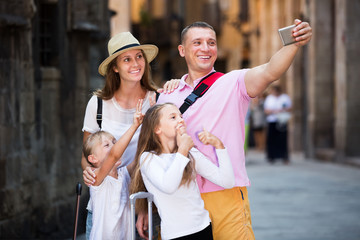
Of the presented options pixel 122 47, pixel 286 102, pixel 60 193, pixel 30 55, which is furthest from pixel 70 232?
pixel 286 102

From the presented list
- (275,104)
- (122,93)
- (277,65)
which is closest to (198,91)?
(277,65)

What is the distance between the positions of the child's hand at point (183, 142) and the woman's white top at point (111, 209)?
25.3 inches

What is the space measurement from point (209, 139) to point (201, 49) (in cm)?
69

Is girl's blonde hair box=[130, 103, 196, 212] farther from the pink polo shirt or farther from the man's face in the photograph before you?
the man's face

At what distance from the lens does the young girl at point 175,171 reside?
13.5 ft

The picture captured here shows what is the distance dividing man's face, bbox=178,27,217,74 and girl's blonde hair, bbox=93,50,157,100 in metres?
0.46

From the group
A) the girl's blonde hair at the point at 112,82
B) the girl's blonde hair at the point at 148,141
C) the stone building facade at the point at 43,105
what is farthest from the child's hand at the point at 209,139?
the stone building facade at the point at 43,105

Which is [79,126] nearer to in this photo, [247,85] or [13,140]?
[13,140]

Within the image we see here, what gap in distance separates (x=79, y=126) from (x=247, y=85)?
5955mm

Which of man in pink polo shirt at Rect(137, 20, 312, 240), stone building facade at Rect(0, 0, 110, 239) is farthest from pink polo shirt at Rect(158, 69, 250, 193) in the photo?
stone building facade at Rect(0, 0, 110, 239)

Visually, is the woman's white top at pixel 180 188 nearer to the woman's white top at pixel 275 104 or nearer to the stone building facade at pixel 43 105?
the stone building facade at pixel 43 105

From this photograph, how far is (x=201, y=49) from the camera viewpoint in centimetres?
462

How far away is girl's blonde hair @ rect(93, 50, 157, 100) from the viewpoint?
4.99m

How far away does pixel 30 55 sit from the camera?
8523 millimetres
